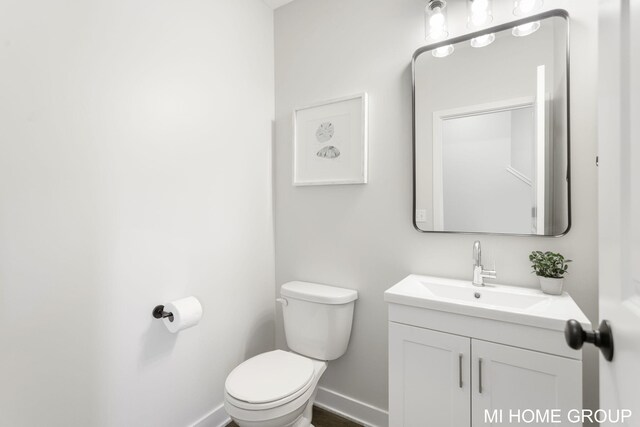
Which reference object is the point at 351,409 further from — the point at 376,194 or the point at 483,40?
the point at 483,40

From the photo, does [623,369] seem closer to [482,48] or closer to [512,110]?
→ [512,110]

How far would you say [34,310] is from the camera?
1043 millimetres

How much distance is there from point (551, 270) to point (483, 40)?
3.41 ft

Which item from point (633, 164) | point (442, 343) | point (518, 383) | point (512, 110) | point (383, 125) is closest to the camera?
point (633, 164)

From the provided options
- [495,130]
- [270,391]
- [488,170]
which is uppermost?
[495,130]

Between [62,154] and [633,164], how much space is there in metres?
1.55

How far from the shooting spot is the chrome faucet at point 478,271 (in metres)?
1.34

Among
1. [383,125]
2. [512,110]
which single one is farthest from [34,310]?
[512,110]

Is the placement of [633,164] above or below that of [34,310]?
above

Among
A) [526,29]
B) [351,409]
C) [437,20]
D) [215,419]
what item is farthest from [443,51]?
[215,419]

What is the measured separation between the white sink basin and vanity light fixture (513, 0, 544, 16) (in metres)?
1.17

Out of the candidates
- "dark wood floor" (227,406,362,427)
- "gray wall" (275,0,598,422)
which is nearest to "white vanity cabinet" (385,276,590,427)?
"gray wall" (275,0,598,422)

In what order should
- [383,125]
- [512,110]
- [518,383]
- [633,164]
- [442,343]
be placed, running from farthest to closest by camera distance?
[383,125] < [512,110] < [442,343] < [518,383] < [633,164]

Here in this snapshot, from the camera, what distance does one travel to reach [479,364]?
42.2 inches
